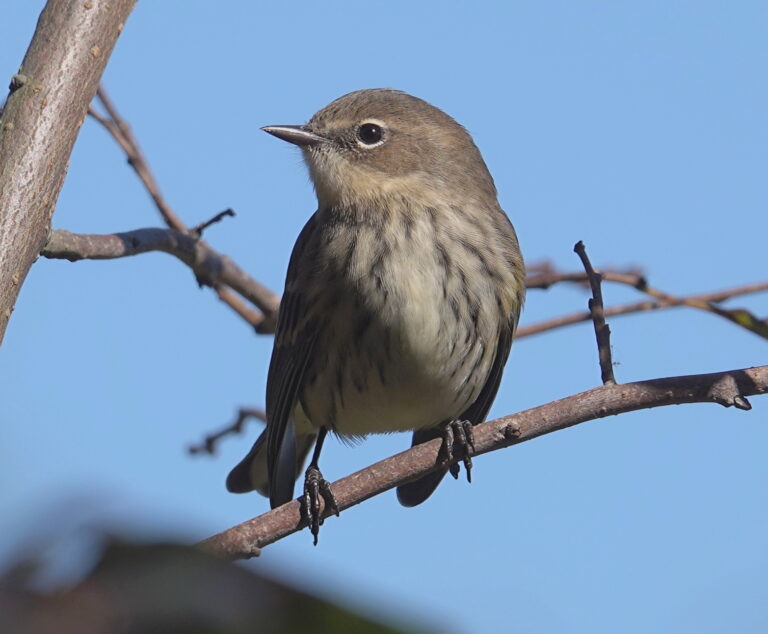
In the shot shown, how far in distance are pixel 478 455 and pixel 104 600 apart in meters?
3.55

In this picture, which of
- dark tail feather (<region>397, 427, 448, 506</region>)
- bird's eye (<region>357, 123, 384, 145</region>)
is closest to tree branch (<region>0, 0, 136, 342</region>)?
bird's eye (<region>357, 123, 384, 145</region>)

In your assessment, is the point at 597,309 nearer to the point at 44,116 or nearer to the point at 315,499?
the point at 315,499

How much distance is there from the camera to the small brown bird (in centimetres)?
552

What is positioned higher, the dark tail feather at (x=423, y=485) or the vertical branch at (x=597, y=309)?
the dark tail feather at (x=423, y=485)

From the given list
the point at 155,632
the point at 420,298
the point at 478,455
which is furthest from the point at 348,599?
the point at 420,298

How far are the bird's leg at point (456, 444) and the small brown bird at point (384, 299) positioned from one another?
Result: 0.75 feet

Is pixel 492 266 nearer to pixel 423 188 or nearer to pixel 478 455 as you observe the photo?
pixel 423 188

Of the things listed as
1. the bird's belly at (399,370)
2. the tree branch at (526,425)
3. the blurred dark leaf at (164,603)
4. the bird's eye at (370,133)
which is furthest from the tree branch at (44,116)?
the bird's eye at (370,133)

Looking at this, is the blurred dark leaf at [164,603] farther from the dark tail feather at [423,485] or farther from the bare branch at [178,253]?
the dark tail feather at [423,485]

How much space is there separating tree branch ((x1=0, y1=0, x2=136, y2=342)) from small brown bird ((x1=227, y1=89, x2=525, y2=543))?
6.76ft

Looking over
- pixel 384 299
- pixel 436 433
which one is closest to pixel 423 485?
pixel 436 433

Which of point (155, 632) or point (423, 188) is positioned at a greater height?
point (423, 188)

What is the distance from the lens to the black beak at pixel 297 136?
6363 millimetres

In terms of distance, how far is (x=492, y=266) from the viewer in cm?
573
